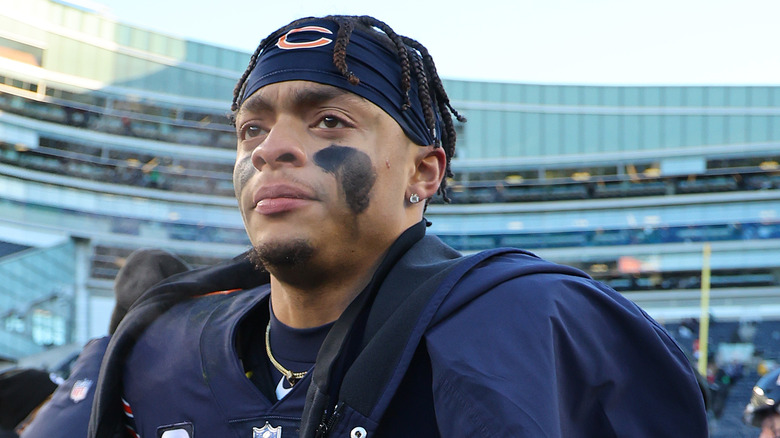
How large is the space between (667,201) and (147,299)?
39146 millimetres

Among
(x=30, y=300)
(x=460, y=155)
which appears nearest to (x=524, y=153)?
(x=460, y=155)

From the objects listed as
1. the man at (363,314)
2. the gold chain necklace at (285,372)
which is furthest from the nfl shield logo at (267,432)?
the gold chain necklace at (285,372)

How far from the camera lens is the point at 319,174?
181 cm

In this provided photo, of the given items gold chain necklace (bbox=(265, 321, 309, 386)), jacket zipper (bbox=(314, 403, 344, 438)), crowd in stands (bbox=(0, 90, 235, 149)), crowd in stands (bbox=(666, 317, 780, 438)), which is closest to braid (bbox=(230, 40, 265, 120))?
gold chain necklace (bbox=(265, 321, 309, 386))

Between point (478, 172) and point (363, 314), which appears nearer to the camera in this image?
point (363, 314)

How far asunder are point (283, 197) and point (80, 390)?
1.11 meters

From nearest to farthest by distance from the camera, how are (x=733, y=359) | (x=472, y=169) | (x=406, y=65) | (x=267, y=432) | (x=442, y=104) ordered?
(x=267, y=432), (x=406, y=65), (x=442, y=104), (x=733, y=359), (x=472, y=169)

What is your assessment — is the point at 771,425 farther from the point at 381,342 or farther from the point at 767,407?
the point at 381,342

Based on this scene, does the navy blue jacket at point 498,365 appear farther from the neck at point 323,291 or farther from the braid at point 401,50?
the braid at point 401,50

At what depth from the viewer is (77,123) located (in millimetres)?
37188

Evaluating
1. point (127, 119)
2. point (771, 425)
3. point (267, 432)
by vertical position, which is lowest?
point (771, 425)

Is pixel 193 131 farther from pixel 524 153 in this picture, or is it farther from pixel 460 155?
pixel 524 153

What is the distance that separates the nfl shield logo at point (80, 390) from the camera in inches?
97.0

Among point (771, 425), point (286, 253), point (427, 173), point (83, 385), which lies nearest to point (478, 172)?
point (771, 425)
